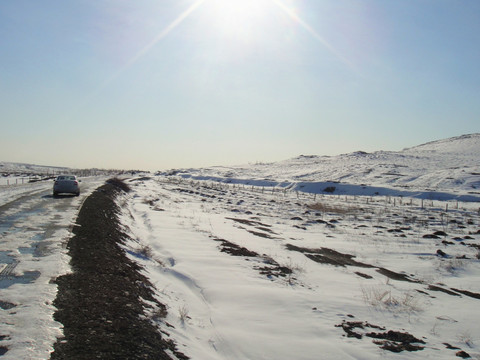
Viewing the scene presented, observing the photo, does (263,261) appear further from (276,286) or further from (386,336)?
(386,336)

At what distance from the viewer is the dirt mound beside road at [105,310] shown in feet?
12.6

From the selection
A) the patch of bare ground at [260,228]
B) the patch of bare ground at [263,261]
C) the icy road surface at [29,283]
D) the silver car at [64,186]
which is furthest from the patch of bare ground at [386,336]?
the silver car at [64,186]

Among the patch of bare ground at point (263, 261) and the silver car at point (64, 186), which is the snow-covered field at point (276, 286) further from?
the silver car at point (64, 186)

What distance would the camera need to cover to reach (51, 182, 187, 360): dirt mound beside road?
12.6 ft

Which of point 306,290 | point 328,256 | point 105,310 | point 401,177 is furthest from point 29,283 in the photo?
point 401,177

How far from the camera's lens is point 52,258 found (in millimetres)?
7000

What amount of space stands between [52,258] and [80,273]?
1.18 metres

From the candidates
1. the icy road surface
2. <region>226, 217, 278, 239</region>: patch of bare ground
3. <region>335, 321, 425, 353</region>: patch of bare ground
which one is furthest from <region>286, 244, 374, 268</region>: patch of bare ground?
the icy road surface

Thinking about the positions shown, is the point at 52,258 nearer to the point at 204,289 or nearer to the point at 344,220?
the point at 204,289

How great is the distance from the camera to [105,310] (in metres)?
4.86

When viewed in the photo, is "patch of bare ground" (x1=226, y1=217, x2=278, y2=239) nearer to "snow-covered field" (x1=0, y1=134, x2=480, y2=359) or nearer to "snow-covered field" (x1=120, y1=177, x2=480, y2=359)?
"snow-covered field" (x1=0, y1=134, x2=480, y2=359)

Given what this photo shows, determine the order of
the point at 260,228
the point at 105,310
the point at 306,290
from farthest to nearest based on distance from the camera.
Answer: the point at 260,228 → the point at 306,290 → the point at 105,310

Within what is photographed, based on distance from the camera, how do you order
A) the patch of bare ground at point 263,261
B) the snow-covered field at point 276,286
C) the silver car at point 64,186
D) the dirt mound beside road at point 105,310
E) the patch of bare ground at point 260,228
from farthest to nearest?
the silver car at point 64,186, the patch of bare ground at point 260,228, the patch of bare ground at point 263,261, the snow-covered field at point 276,286, the dirt mound beside road at point 105,310

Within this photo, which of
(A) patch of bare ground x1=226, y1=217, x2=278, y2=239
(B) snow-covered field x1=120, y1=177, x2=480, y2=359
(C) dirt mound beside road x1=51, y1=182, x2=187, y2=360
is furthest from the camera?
(A) patch of bare ground x1=226, y1=217, x2=278, y2=239
